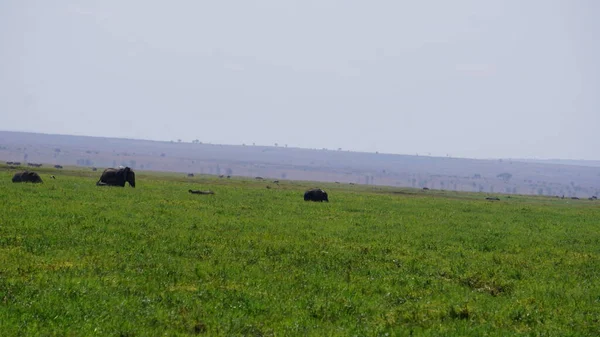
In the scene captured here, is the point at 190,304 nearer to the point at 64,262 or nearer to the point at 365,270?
the point at 64,262

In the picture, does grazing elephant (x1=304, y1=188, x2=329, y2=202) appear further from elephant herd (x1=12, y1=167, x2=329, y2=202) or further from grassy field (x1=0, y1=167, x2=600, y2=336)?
grassy field (x1=0, y1=167, x2=600, y2=336)

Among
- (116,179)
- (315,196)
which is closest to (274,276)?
(315,196)

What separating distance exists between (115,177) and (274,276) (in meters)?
35.3

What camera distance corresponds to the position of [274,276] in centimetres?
1823

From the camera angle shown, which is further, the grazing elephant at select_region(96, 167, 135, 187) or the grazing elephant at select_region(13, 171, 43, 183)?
the grazing elephant at select_region(96, 167, 135, 187)

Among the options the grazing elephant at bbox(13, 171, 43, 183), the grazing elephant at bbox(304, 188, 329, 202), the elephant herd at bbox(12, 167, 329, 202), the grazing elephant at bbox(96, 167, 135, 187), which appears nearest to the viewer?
the grazing elephant at bbox(13, 171, 43, 183)

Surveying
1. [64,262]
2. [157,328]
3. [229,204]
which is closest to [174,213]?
[229,204]

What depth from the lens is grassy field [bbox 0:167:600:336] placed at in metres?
13.8

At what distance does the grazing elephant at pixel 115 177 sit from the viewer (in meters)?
50.3

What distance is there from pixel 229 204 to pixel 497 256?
63.5ft

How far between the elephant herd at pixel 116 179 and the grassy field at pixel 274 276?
14.3 metres

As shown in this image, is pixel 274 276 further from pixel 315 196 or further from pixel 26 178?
pixel 26 178

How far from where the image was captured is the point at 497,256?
24.3 meters

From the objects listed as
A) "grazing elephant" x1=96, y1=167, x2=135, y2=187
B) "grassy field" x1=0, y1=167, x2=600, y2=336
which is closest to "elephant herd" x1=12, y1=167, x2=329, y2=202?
"grazing elephant" x1=96, y1=167, x2=135, y2=187
